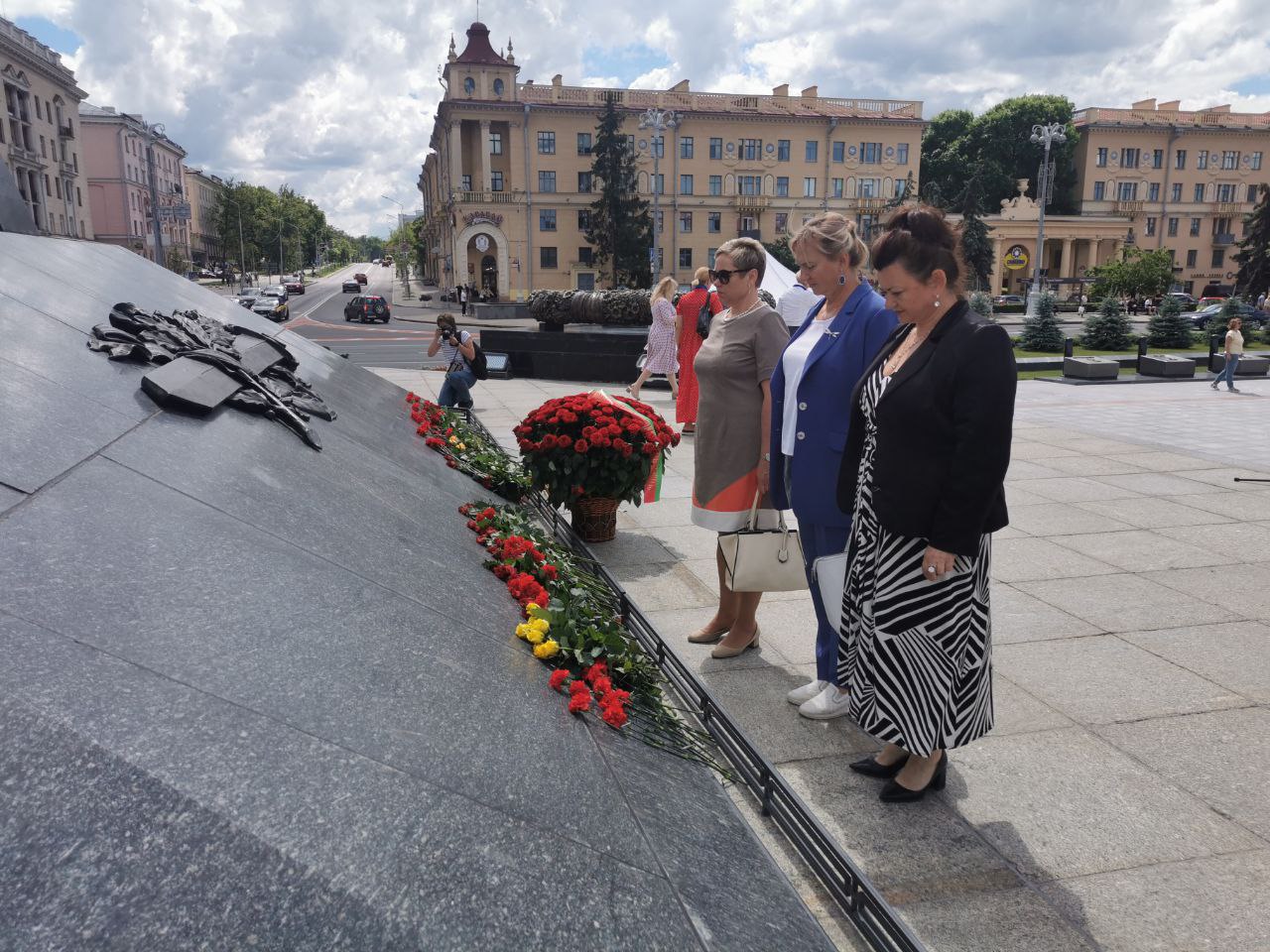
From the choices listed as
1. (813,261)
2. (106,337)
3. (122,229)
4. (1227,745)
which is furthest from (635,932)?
(122,229)

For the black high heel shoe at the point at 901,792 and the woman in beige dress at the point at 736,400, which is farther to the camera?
the woman in beige dress at the point at 736,400

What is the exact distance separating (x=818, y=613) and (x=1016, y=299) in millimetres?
55593

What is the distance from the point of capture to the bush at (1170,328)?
27344 millimetres

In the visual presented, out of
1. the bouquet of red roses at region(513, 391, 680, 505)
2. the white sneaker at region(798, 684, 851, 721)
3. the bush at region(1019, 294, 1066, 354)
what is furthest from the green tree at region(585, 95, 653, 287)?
the white sneaker at region(798, 684, 851, 721)

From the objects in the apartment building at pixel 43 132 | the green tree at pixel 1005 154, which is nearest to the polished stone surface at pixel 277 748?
the apartment building at pixel 43 132

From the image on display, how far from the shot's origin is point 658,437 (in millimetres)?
5492

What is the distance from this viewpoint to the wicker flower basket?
5.60 m

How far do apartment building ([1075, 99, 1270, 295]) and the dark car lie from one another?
171 feet

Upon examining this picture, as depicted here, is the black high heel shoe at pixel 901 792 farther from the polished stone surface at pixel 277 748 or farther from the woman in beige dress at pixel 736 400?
the woman in beige dress at pixel 736 400

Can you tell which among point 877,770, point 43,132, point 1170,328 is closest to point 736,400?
point 877,770

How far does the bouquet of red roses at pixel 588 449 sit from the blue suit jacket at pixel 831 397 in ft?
6.52

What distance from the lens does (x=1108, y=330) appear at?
25797mm

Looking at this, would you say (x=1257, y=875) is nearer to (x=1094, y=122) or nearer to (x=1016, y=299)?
(x=1016, y=299)

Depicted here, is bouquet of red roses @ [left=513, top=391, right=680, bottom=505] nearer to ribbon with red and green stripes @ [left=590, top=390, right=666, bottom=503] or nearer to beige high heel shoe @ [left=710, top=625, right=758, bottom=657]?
ribbon with red and green stripes @ [left=590, top=390, right=666, bottom=503]
